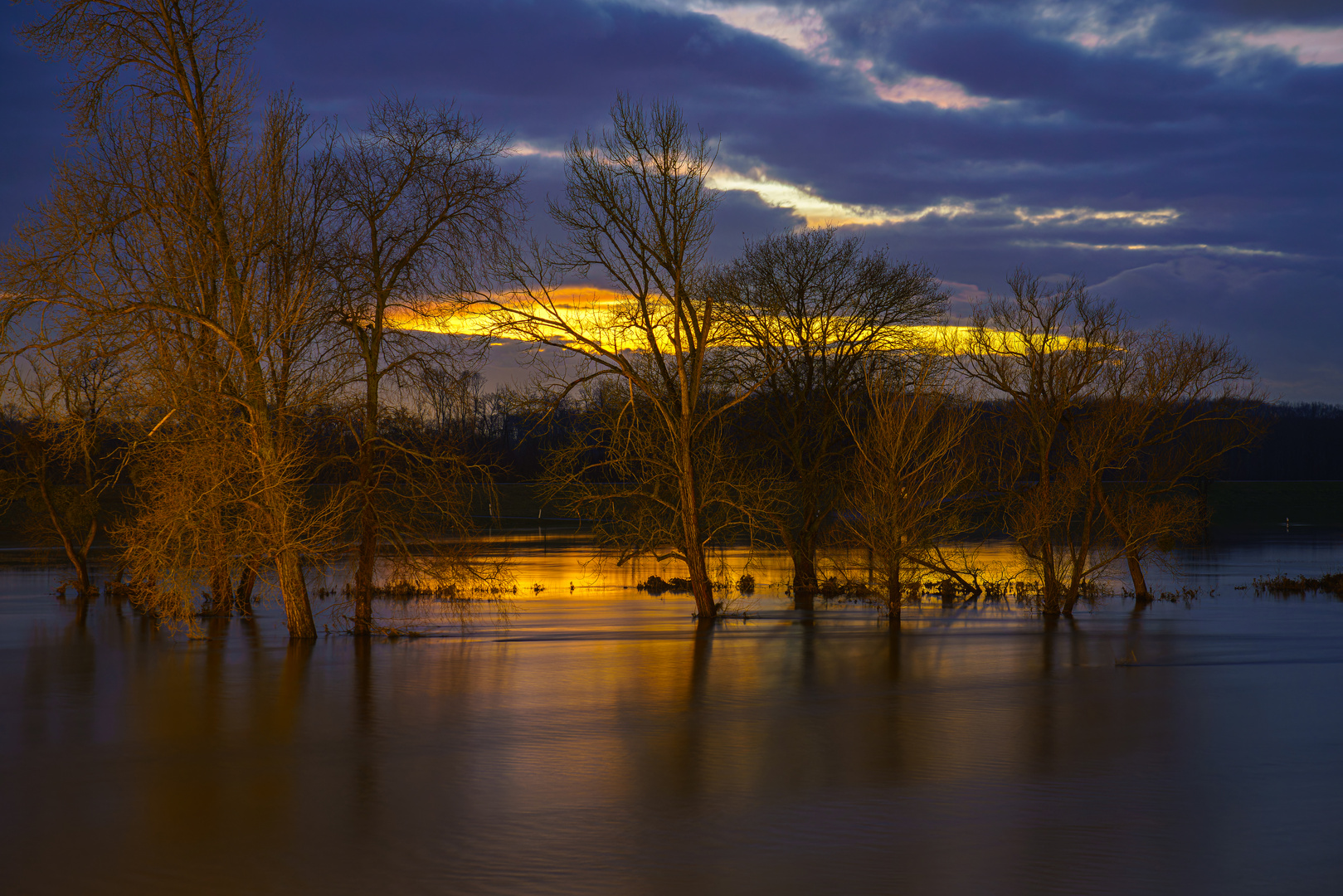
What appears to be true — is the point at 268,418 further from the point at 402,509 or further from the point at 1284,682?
the point at 1284,682

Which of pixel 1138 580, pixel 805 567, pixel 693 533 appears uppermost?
pixel 693 533

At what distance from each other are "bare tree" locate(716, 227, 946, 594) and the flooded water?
1015 centimetres

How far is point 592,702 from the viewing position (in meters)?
17.5

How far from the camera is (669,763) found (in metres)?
13.4

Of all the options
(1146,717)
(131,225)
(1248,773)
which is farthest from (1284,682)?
(131,225)

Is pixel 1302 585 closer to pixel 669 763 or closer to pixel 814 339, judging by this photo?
pixel 814 339

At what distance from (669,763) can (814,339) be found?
23.7 meters

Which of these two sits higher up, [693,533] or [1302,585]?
[693,533]

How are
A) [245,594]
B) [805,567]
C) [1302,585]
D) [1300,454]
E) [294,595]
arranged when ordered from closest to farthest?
[294,595]
[245,594]
[1302,585]
[805,567]
[1300,454]

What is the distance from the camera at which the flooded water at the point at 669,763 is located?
9414mm

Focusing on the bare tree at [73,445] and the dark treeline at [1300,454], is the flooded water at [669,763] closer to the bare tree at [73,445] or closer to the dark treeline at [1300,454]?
the bare tree at [73,445]

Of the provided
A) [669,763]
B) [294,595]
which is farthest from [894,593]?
[669,763]

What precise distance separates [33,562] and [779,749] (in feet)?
142

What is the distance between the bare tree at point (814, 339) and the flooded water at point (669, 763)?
1015 cm
